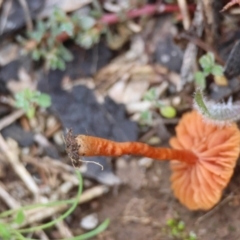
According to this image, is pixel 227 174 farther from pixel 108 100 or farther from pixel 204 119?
pixel 108 100

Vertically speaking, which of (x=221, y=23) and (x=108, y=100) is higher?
(x=221, y=23)

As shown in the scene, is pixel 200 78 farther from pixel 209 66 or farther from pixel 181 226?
pixel 181 226

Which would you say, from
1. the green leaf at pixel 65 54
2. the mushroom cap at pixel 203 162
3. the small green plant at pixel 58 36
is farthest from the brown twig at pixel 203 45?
the green leaf at pixel 65 54

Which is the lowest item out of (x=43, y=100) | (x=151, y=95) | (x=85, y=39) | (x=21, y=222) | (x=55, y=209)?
(x=55, y=209)

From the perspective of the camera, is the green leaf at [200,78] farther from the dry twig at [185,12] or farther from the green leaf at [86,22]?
the green leaf at [86,22]

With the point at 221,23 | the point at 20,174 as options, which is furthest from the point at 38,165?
the point at 221,23

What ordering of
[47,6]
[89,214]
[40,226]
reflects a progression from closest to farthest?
1. [40,226]
2. [89,214]
3. [47,6]

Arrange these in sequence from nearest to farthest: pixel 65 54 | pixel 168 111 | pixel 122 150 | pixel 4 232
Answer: pixel 122 150 < pixel 4 232 < pixel 168 111 < pixel 65 54

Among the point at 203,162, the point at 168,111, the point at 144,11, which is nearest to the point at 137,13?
the point at 144,11
